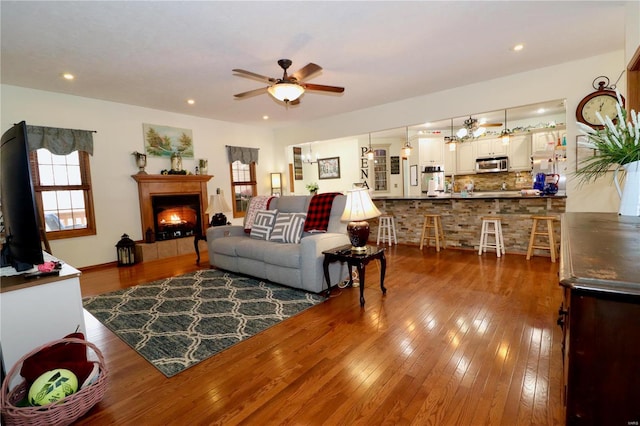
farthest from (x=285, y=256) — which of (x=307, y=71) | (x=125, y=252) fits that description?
(x=125, y=252)

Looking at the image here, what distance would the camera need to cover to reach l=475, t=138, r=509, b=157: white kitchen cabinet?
7.13 meters

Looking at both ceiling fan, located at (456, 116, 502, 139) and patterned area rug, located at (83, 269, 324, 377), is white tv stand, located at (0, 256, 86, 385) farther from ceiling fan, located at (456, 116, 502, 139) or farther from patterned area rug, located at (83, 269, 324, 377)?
ceiling fan, located at (456, 116, 502, 139)

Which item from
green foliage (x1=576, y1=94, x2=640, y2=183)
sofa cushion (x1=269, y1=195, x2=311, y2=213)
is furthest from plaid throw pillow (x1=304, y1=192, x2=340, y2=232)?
green foliage (x1=576, y1=94, x2=640, y2=183)

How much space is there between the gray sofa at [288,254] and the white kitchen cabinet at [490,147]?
5.55 m

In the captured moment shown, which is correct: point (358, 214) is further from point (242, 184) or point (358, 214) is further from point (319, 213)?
point (242, 184)

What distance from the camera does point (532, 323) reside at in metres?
2.35

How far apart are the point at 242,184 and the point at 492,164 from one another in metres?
5.97

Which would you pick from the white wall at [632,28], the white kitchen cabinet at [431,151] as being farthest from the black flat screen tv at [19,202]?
the white kitchen cabinet at [431,151]

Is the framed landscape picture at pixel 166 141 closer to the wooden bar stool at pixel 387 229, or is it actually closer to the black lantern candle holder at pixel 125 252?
the black lantern candle holder at pixel 125 252

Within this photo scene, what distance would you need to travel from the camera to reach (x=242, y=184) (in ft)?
22.8

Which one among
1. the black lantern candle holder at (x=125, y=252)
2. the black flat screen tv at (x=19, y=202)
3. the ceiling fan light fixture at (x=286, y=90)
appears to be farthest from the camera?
the black lantern candle holder at (x=125, y=252)

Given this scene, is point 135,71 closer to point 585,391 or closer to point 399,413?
point 399,413

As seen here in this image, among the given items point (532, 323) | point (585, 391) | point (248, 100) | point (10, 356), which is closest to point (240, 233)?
point (248, 100)

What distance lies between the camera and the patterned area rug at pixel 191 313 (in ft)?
7.23
